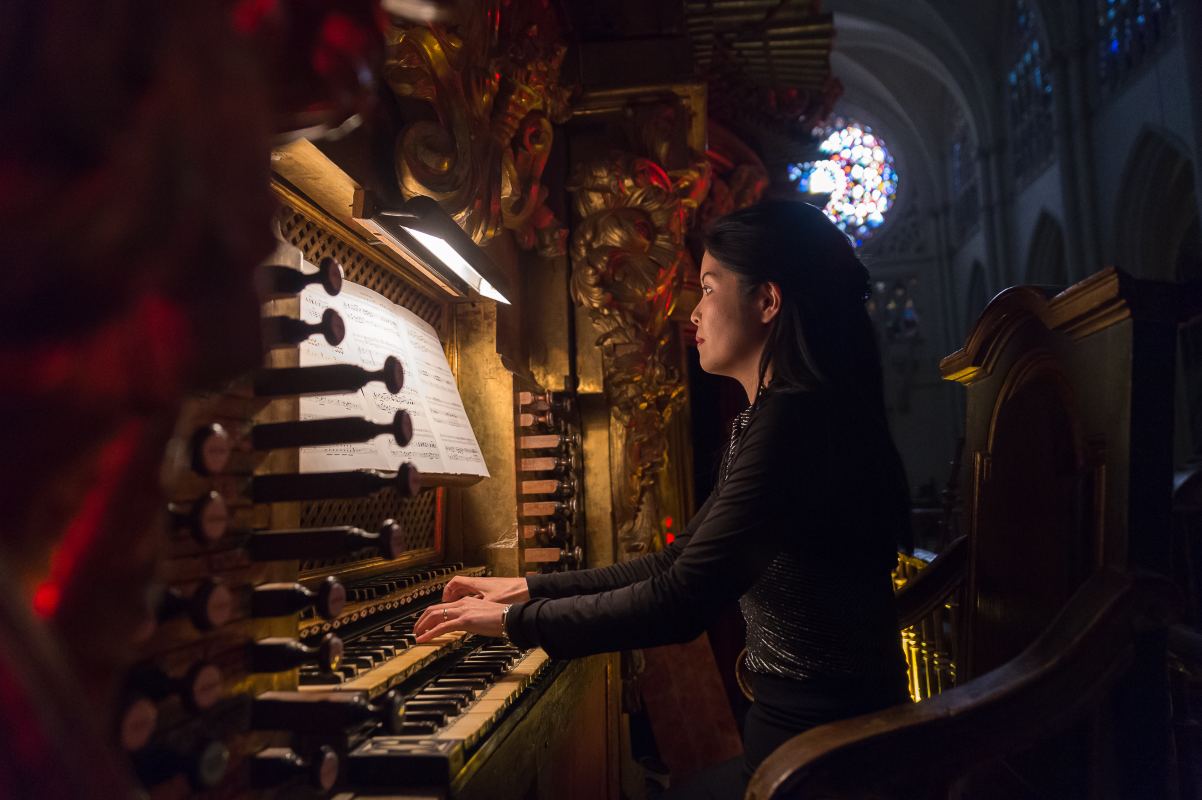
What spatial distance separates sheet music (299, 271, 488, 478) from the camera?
1479mm

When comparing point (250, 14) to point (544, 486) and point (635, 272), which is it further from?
point (635, 272)

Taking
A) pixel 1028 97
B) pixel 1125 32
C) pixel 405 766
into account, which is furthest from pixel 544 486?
pixel 1028 97

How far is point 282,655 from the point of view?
82cm

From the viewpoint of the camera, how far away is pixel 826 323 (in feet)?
5.38

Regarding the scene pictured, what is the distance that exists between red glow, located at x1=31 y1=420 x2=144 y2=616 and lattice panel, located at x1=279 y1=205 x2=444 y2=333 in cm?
121


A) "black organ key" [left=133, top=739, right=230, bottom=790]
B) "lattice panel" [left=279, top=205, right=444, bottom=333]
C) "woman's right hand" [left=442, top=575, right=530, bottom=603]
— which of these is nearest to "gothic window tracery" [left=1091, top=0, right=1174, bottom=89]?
"lattice panel" [left=279, top=205, right=444, bottom=333]

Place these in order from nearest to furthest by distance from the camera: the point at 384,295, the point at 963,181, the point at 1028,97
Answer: the point at 384,295 → the point at 1028,97 → the point at 963,181

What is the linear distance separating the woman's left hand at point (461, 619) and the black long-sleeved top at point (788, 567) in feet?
0.20

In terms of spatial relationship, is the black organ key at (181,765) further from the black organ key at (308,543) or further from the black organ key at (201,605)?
the black organ key at (308,543)

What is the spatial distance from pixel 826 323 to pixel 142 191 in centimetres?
146

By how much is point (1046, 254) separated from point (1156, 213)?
10.0 ft

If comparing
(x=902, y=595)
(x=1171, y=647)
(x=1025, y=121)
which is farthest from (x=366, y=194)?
(x=1025, y=121)

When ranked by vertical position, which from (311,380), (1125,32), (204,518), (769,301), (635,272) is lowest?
(204,518)

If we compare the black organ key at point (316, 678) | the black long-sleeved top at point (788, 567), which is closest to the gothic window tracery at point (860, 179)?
the black long-sleeved top at point (788, 567)
